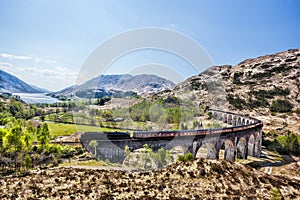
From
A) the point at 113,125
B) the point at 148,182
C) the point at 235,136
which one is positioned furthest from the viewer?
the point at 113,125

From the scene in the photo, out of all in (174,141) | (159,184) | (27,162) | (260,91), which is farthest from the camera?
(260,91)

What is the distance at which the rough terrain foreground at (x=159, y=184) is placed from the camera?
16.6 m

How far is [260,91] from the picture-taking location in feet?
309

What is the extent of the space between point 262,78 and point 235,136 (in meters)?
86.6

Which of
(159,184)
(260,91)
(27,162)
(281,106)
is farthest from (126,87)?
(159,184)

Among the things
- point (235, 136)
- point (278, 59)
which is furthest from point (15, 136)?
point (278, 59)

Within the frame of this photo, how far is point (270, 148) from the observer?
158 feet

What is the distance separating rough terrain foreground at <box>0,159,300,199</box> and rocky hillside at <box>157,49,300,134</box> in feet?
141

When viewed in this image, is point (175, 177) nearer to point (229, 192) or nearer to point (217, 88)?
point (229, 192)

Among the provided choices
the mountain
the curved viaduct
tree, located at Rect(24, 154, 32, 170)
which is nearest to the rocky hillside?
the mountain

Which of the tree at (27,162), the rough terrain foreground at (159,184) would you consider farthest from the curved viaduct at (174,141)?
the tree at (27,162)

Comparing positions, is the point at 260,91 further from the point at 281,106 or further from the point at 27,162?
the point at 27,162

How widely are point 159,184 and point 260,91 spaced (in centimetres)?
9149

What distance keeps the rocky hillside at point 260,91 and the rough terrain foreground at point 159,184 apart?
43.1 metres
